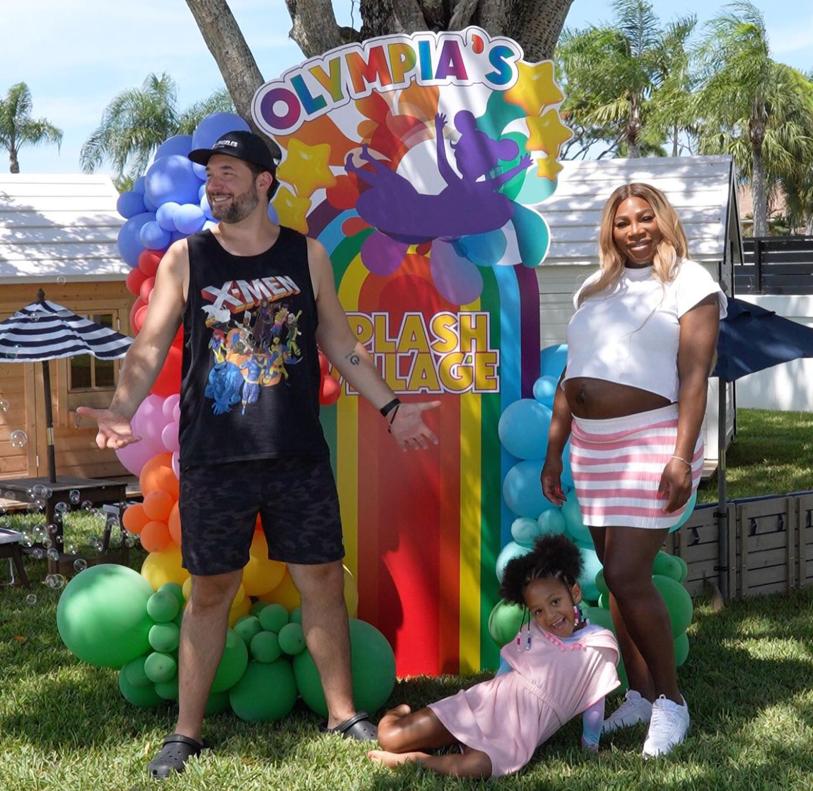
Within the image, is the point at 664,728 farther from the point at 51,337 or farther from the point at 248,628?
the point at 51,337

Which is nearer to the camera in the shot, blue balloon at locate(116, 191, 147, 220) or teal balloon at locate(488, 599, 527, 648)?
teal balloon at locate(488, 599, 527, 648)

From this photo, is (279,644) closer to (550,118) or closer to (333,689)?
(333,689)

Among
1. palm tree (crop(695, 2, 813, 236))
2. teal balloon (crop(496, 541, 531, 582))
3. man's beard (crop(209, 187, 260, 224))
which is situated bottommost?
teal balloon (crop(496, 541, 531, 582))

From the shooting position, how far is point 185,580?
4.72 m

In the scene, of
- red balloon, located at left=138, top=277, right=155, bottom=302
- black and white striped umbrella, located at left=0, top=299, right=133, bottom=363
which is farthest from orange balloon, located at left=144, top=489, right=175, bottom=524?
black and white striped umbrella, located at left=0, top=299, right=133, bottom=363

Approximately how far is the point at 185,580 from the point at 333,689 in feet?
2.42

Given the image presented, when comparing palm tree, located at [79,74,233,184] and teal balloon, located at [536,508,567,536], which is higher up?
palm tree, located at [79,74,233,184]

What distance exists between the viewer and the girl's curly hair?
4.25 meters

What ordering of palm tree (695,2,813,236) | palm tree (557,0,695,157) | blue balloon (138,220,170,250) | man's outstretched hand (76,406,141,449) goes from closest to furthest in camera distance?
man's outstretched hand (76,406,141,449) < blue balloon (138,220,170,250) < palm tree (695,2,813,236) < palm tree (557,0,695,157)

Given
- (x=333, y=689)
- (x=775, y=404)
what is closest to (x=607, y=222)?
(x=333, y=689)

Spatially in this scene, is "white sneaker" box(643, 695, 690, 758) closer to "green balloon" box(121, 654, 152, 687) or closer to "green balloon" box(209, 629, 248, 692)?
"green balloon" box(209, 629, 248, 692)

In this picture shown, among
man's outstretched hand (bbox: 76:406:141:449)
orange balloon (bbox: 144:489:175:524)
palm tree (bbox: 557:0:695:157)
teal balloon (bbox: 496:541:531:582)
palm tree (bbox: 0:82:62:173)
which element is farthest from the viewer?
palm tree (bbox: 0:82:62:173)

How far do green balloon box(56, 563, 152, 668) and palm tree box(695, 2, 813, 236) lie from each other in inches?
1291

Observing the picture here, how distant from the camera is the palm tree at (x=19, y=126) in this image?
53.4 m
